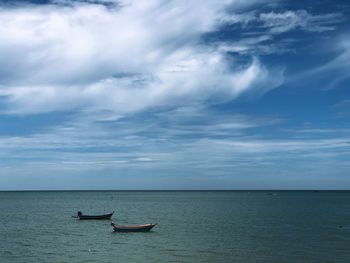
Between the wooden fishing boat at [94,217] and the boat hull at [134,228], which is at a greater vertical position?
the wooden fishing boat at [94,217]

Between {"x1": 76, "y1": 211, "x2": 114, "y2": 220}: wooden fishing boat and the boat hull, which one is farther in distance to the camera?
{"x1": 76, "y1": 211, "x2": 114, "y2": 220}: wooden fishing boat

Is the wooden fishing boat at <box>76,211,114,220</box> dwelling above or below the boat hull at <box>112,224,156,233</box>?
above

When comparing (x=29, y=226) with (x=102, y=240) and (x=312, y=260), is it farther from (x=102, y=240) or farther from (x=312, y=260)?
(x=312, y=260)

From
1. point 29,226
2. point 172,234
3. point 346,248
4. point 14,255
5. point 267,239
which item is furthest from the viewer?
point 29,226

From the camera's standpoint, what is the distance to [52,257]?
4597 centimetres

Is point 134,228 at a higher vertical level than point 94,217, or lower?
lower

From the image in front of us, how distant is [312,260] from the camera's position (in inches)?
1737

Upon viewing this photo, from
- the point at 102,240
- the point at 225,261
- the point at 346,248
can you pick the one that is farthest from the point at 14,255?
the point at 346,248

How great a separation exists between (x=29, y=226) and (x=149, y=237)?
29.2 m

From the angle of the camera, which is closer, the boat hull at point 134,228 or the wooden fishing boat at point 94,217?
the boat hull at point 134,228

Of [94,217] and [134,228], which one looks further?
[94,217]

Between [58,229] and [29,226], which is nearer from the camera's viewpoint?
[58,229]

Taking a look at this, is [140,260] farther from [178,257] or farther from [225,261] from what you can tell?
[225,261]

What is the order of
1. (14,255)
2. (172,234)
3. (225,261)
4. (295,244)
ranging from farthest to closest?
1. (172,234)
2. (295,244)
3. (14,255)
4. (225,261)
